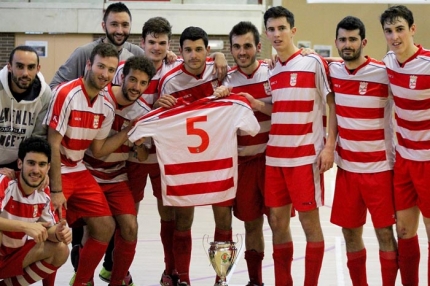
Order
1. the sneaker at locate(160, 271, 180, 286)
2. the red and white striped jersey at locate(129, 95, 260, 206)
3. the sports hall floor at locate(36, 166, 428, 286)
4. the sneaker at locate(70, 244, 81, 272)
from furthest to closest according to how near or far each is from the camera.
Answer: the sports hall floor at locate(36, 166, 428, 286) < the sneaker at locate(70, 244, 81, 272) < the sneaker at locate(160, 271, 180, 286) < the red and white striped jersey at locate(129, 95, 260, 206)

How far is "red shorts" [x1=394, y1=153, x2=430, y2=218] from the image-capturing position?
15.1ft

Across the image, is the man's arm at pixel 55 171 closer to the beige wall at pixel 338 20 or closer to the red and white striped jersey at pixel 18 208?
the red and white striped jersey at pixel 18 208

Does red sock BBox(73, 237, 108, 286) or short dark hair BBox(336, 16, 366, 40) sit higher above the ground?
short dark hair BBox(336, 16, 366, 40)

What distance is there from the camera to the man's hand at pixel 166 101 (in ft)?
16.4

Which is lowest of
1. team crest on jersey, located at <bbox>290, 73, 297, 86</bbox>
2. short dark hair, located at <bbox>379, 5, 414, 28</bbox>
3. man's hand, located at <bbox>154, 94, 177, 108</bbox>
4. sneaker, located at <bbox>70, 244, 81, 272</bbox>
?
sneaker, located at <bbox>70, 244, 81, 272</bbox>

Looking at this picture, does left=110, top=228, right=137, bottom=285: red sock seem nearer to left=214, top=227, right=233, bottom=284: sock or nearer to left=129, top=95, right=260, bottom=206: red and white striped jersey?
left=129, top=95, right=260, bottom=206: red and white striped jersey

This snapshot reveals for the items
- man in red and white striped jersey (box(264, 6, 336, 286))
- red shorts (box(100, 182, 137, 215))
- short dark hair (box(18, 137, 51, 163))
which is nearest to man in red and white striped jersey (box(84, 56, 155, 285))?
red shorts (box(100, 182, 137, 215))

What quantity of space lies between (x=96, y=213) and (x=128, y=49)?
1572 millimetres

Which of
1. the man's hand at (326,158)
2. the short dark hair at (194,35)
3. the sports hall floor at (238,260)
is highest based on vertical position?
the short dark hair at (194,35)

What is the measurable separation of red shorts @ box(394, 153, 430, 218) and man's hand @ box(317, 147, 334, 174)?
427 mm

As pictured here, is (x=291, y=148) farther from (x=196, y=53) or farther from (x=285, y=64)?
(x=196, y=53)

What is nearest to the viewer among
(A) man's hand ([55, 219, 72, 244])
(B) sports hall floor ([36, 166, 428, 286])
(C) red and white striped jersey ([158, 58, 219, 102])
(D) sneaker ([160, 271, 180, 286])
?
(A) man's hand ([55, 219, 72, 244])

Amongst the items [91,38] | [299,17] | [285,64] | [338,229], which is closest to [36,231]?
[285,64]

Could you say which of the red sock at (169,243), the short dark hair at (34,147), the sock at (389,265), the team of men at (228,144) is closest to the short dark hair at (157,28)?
the team of men at (228,144)
